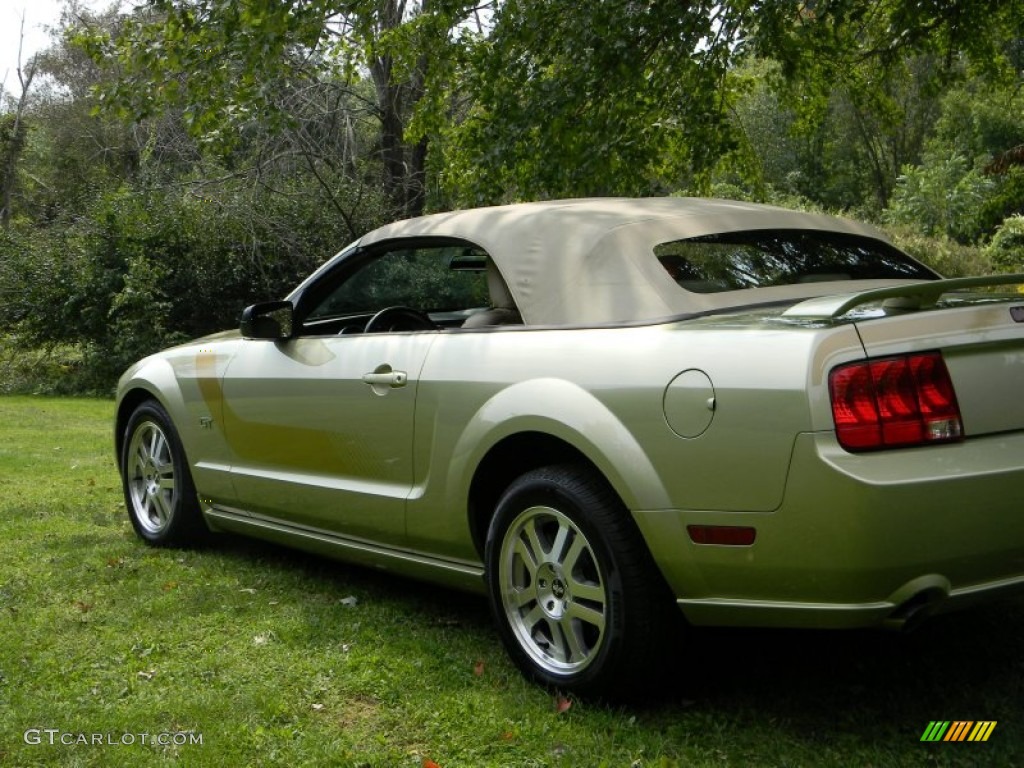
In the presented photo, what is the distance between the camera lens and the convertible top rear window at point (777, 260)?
13.9 ft

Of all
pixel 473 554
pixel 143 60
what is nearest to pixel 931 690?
pixel 473 554

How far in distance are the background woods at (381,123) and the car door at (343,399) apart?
3440 millimetres

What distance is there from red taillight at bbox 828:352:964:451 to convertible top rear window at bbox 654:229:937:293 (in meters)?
1.07

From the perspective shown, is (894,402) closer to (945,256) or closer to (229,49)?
Answer: (229,49)

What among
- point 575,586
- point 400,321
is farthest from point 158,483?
point 575,586

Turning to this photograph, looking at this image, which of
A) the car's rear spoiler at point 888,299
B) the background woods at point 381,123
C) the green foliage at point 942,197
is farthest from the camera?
the green foliage at point 942,197

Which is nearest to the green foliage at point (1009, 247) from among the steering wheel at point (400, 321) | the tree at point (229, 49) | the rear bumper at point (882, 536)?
the tree at point (229, 49)

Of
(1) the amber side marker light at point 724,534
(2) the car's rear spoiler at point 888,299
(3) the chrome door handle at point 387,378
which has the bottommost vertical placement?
(1) the amber side marker light at point 724,534

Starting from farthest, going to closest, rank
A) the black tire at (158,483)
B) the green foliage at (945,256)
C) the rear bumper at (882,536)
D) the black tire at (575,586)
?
the green foliage at (945,256), the black tire at (158,483), the black tire at (575,586), the rear bumper at (882,536)

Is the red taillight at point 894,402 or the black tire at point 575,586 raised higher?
the red taillight at point 894,402

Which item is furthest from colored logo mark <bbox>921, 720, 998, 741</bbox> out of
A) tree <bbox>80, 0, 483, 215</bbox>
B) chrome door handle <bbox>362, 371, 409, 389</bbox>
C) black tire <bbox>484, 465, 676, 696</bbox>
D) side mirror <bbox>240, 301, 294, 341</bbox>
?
tree <bbox>80, 0, 483, 215</bbox>

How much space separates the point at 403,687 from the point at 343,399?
1169 millimetres

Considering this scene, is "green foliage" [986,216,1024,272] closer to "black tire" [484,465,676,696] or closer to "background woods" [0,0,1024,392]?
"background woods" [0,0,1024,392]

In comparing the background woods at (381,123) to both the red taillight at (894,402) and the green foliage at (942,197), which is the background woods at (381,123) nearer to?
the green foliage at (942,197)
